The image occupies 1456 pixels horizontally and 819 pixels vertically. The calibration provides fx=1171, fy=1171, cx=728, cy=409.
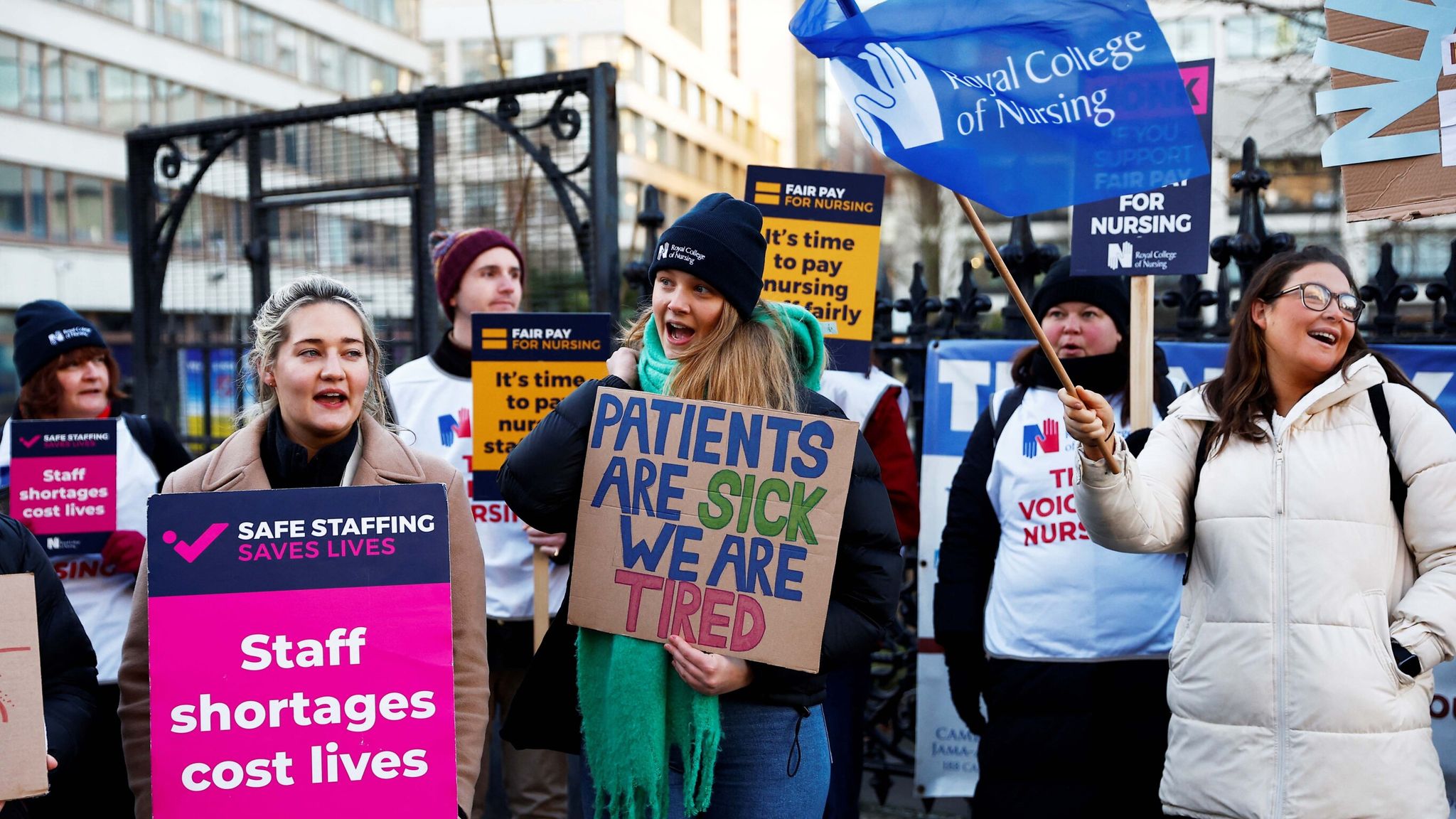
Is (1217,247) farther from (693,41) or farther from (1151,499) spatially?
(693,41)

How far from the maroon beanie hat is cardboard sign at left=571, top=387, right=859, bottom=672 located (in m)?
1.96

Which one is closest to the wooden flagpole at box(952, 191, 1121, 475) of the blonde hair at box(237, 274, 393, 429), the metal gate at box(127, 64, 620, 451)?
the blonde hair at box(237, 274, 393, 429)

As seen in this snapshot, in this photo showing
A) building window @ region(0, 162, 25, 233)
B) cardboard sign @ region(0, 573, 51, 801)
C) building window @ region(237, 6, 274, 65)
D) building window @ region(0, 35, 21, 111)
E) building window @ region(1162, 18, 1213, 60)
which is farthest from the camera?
building window @ region(1162, 18, 1213, 60)

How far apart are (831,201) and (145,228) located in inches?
191

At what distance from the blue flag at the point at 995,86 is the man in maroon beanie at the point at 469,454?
1.77 metres

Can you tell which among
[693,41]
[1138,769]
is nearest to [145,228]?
[1138,769]

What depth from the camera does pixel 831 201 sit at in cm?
437

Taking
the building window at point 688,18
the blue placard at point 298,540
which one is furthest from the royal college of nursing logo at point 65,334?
the building window at point 688,18

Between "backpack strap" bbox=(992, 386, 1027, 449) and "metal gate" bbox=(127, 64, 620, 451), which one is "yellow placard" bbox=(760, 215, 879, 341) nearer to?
"backpack strap" bbox=(992, 386, 1027, 449)

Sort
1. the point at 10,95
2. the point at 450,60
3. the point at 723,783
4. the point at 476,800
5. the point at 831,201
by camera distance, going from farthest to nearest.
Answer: the point at 450,60
the point at 10,95
the point at 831,201
the point at 476,800
the point at 723,783

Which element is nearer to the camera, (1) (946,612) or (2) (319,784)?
(2) (319,784)

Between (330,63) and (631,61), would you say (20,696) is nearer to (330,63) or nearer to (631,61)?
(330,63)

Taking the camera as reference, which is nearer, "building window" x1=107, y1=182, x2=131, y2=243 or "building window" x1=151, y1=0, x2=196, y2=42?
"building window" x1=107, y1=182, x2=131, y2=243

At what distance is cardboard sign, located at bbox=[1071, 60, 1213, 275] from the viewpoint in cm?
372
